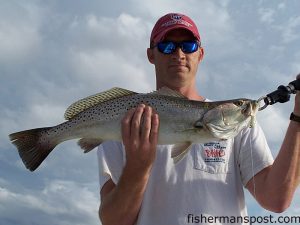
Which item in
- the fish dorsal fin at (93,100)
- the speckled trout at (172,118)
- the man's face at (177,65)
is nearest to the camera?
the speckled trout at (172,118)

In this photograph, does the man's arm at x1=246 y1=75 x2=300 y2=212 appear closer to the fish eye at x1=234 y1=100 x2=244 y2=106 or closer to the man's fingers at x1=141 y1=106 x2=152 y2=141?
the fish eye at x1=234 y1=100 x2=244 y2=106

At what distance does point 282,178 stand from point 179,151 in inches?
57.7

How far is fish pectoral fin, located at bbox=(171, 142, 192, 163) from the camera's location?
5227mm

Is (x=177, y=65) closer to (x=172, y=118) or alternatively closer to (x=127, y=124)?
(x=172, y=118)

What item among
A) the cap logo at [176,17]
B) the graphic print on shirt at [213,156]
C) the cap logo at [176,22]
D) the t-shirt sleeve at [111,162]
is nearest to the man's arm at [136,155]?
the t-shirt sleeve at [111,162]

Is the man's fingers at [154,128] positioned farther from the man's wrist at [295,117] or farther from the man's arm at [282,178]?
the man's wrist at [295,117]

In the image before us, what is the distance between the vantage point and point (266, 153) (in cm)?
582

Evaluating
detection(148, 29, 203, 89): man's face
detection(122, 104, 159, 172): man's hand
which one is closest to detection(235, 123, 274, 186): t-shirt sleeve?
detection(148, 29, 203, 89): man's face

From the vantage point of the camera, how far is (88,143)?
5.72 metres

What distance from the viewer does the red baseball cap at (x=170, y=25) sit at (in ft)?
21.5

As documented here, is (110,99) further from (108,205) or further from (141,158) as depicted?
(108,205)

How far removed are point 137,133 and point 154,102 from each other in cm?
54

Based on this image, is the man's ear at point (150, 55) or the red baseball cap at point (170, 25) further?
the man's ear at point (150, 55)

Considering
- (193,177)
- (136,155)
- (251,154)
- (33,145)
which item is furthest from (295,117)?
(33,145)
